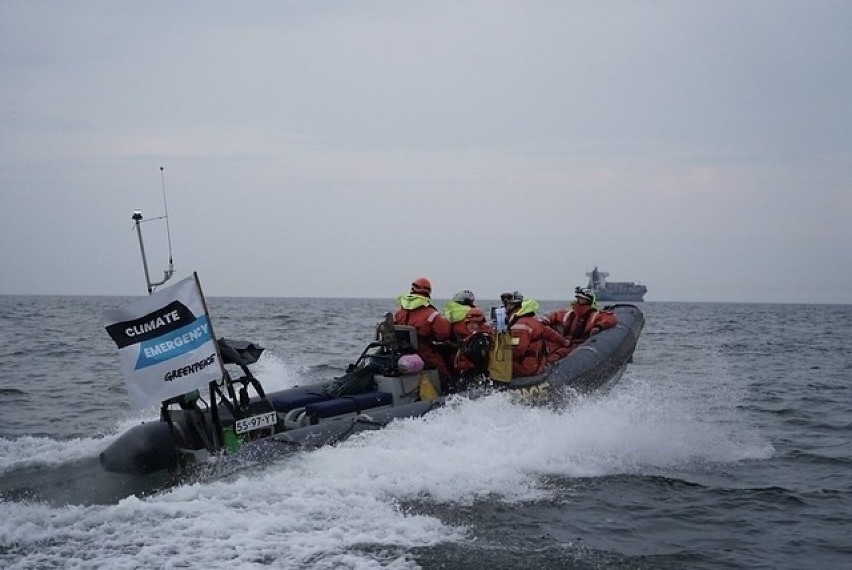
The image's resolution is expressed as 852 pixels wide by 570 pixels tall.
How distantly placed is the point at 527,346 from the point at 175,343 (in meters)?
4.11

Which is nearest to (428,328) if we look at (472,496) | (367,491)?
(472,496)

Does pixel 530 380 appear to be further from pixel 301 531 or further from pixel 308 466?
pixel 301 531

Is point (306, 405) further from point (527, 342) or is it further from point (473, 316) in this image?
point (527, 342)

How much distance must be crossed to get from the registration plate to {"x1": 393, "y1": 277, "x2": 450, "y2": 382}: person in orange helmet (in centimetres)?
206

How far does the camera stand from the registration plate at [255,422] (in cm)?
665

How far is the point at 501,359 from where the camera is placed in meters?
8.57

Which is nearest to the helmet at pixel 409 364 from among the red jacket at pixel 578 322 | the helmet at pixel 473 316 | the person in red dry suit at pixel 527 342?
the helmet at pixel 473 316

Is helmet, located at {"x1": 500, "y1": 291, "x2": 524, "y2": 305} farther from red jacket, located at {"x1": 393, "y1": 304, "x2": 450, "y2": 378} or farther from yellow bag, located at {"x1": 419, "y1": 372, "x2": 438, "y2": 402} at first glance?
yellow bag, located at {"x1": 419, "y1": 372, "x2": 438, "y2": 402}

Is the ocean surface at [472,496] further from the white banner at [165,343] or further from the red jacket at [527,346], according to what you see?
the white banner at [165,343]

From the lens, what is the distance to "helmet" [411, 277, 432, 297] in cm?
878

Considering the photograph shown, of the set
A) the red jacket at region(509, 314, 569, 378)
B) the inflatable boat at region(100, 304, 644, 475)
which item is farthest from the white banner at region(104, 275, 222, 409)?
the red jacket at region(509, 314, 569, 378)

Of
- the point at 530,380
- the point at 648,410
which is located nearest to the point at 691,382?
the point at 648,410

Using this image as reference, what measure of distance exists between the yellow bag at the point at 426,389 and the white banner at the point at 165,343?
2.70 metres

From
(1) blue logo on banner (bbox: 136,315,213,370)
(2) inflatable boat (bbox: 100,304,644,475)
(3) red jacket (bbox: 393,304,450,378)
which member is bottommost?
(2) inflatable boat (bbox: 100,304,644,475)
